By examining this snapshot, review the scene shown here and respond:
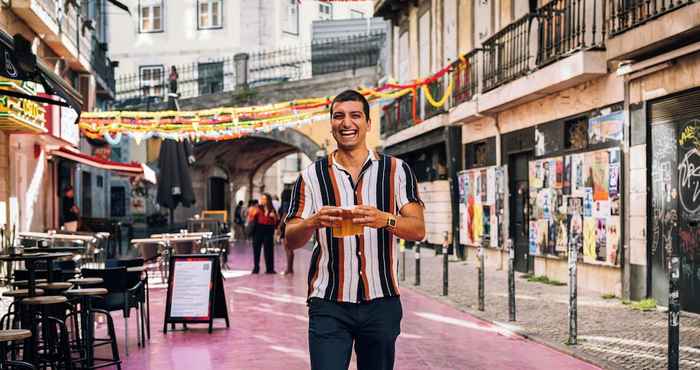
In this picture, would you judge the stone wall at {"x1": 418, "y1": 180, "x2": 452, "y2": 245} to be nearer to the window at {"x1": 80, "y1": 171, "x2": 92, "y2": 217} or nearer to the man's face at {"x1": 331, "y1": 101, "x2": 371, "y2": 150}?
the window at {"x1": 80, "y1": 171, "x2": 92, "y2": 217}

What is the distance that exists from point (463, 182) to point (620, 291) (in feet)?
30.9

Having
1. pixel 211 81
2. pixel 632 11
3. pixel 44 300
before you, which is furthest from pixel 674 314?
pixel 211 81

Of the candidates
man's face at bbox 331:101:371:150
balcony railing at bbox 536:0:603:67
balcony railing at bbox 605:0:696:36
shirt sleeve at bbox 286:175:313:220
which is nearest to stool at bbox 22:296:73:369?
shirt sleeve at bbox 286:175:313:220

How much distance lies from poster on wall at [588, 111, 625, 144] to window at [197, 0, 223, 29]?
32936 mm

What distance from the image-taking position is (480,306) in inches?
480

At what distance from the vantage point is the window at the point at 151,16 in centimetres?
4653

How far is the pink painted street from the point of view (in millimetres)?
8367

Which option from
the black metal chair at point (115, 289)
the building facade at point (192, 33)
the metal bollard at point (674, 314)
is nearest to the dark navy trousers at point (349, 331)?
the metal bollard at point (674, 314)

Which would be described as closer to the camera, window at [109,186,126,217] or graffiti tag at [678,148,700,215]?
graffiti tag at [678,148,700,215]

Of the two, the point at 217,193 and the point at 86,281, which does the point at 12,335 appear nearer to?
the point at 86,281

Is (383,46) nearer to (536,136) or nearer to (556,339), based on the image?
(536,136)

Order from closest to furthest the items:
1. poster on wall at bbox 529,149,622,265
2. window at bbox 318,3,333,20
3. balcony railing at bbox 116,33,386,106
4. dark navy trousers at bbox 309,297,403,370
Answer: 1. dark navy trousers at bbox 309,297,403,370
2. poster on wall at bbox 529,149,622,265
3. balcony railing at bbox 116,33,386,106
4. window at bbox 318,3,333,20

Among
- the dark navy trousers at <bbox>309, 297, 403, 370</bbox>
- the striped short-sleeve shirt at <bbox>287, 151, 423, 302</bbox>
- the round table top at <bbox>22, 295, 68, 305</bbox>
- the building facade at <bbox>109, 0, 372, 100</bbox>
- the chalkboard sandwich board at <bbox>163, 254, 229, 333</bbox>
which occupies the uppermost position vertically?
the building facade at <bbox>109, 0, 372, 100</bbox>

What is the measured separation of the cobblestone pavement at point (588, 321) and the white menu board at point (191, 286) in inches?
136
